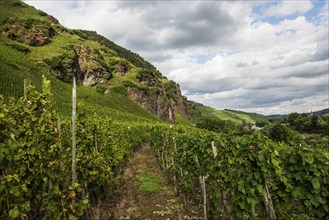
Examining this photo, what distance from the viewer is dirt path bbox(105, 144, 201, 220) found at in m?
11.2

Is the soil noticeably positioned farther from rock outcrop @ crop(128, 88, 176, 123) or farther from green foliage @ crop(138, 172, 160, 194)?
rock outcrop @ crop(128, 88, 176, 123)

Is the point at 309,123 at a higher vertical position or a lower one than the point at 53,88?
lower

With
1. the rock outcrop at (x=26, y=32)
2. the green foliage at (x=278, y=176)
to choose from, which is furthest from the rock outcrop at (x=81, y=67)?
the green foliage at (x=278, y=176)

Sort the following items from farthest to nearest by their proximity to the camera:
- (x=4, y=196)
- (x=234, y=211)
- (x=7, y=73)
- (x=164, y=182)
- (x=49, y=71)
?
(x=49, y=71), (x=7, y=73), (x=164, y=182), (x=234, y=211), (x=4, y=196)

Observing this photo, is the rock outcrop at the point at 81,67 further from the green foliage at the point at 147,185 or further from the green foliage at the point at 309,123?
the green foliage at the point at 309,123

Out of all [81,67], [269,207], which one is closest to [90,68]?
[81,67]

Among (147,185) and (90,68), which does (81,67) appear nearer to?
(90,68)

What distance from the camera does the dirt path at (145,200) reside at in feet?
36.6

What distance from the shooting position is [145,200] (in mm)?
13305

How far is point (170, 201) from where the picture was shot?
13125mm

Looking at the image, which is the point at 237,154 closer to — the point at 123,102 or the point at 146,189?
the point at 146,189

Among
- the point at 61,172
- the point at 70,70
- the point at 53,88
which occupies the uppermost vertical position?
the point at 70,70

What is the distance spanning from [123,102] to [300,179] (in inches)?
3111

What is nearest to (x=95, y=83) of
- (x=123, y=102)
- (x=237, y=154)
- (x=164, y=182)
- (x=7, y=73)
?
(x=123, y=102)
